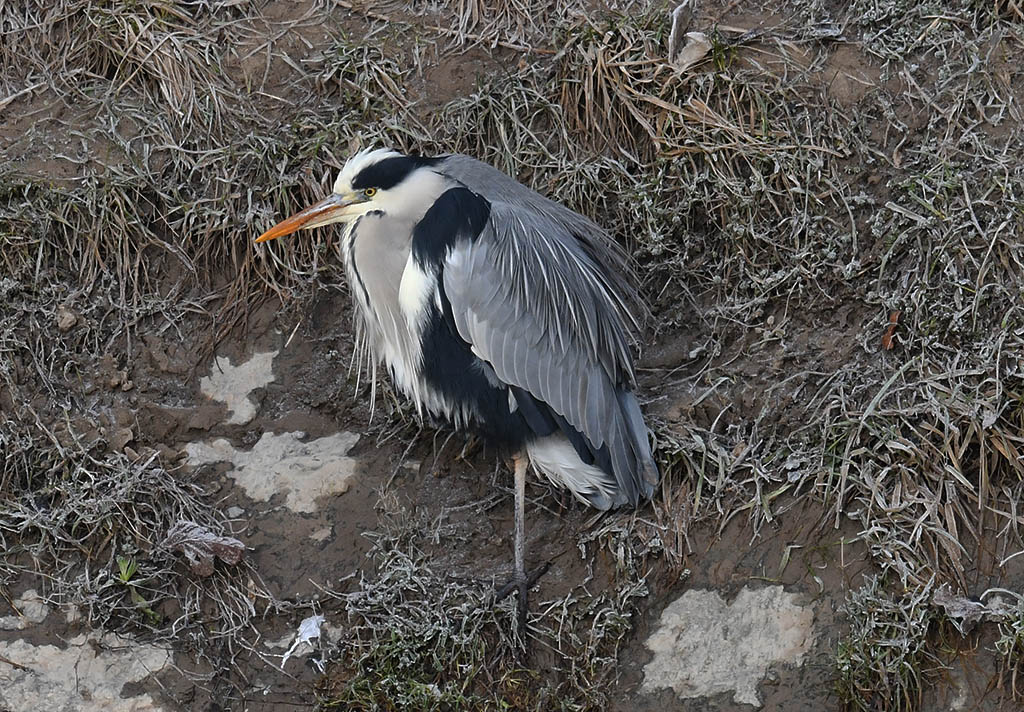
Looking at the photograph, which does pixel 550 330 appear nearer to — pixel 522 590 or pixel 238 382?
pixel 522 590

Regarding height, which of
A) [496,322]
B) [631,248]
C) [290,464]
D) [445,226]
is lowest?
[290,464]

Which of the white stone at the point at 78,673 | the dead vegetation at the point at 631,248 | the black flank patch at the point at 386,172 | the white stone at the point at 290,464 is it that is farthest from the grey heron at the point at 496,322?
the white stone at the point at 78,673

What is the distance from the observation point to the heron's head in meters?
2.88

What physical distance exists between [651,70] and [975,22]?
2.87 feet

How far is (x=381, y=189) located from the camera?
9.54 feet

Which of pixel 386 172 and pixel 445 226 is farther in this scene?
pixel 386 172

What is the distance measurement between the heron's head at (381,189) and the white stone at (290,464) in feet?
1.83

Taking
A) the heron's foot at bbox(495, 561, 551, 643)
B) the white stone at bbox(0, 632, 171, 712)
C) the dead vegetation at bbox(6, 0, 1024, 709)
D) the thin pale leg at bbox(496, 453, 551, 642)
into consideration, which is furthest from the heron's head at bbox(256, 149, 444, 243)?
the white stone at bbox(0, 632, 171, 712)

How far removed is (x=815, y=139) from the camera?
3.15m

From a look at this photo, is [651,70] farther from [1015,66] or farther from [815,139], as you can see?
[1015,66]

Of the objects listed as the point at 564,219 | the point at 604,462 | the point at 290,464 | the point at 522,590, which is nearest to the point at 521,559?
the point at 522,590

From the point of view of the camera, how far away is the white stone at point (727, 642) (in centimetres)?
252

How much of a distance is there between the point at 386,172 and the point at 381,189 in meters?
0.05

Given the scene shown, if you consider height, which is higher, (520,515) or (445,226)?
(445,226)
